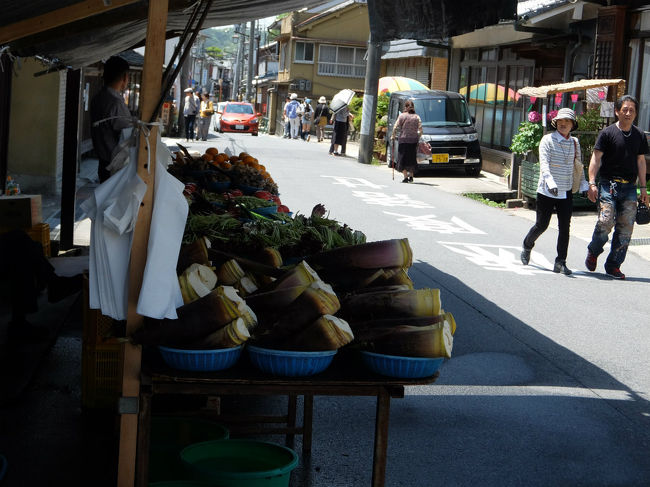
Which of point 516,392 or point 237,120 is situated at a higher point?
point 237,120

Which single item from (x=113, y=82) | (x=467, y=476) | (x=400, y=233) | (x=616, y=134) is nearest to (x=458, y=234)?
(x=400, y=233)

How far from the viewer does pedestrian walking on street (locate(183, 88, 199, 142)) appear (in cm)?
3538

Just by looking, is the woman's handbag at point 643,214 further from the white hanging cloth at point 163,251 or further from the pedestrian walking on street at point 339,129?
the pedestrian walking on street at point 339,129

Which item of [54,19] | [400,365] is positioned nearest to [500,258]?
[54,19]

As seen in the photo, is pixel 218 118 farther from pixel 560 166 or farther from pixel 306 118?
pixel 560 166

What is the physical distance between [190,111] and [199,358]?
3327cm

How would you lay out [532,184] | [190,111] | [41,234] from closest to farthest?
1. [41,234]
2. [532,184]
3. [190,111]

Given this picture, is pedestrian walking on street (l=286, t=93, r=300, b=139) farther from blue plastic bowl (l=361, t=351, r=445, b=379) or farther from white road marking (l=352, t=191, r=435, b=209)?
blue plastic bowl (l=361, t=351, r=445, b=379)

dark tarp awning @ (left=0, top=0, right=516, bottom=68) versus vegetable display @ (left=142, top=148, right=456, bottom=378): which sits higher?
dark tarp awning @ (left=0, top=0, right=516, bottom=68)

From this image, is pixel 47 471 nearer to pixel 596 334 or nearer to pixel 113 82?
pixel 113 82

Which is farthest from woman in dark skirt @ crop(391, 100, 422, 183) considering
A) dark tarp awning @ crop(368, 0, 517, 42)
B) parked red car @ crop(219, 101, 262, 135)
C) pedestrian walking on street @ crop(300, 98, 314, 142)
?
parked red car @ crop(219, 101, 262, 135)

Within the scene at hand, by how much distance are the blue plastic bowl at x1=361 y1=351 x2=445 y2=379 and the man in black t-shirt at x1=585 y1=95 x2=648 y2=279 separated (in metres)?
7.59

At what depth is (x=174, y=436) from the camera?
4.52m

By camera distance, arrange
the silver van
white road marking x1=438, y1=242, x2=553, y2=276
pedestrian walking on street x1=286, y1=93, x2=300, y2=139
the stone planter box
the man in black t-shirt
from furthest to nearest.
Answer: pedestrian walking on street x1=286, y1=93, x2=300, y2=139 < the silver van < the stone planter box < white road marking x1=438, y1=242, x2=553, y2=276 < the man in black t-shirt
